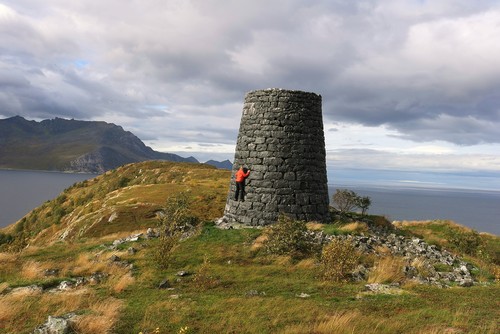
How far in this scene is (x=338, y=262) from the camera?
1202 centimetres

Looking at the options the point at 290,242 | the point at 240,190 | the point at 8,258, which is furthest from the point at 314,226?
the point at 8,258

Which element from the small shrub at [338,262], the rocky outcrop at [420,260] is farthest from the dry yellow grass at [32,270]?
the rocky outcrop at [420,260]

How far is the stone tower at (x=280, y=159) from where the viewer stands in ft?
58.8

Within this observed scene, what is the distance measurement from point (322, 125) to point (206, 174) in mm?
24044

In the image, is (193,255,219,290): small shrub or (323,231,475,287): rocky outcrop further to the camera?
(323,231,475,287): rocky outcrop

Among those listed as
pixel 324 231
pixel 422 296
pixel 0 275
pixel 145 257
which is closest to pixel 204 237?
pixel 145 257

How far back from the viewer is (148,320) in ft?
24.9

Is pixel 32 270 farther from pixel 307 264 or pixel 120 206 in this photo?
pixel 120 206

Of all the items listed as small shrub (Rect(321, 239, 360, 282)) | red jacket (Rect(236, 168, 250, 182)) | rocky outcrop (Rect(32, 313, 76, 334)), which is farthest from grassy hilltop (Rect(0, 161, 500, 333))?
red jacket (Rect(236, 168, 250, 182))

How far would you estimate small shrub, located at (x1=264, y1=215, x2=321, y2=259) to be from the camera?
14.1 m

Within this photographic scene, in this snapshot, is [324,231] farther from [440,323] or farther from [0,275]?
[0,275]

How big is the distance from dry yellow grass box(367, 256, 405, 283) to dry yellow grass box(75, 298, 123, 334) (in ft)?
25.9

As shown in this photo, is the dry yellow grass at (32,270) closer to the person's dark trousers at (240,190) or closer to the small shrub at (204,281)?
the small shrub at (204,281)

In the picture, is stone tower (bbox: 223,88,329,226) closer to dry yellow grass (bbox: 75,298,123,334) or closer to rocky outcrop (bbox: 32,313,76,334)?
dry yellow grass (bbox: 75,298,123,334)
